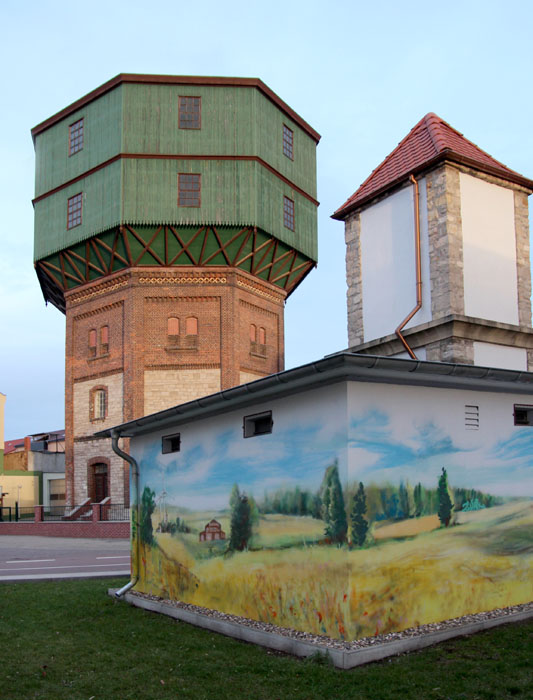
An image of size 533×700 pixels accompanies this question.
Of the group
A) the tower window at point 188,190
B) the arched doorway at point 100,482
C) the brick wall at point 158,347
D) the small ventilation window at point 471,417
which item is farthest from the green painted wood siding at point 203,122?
the small ventilation window at point 471,417

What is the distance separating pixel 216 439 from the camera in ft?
35.2

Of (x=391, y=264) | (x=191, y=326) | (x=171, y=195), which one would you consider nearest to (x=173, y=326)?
(x=191, y=326)

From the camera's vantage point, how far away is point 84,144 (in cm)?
3241

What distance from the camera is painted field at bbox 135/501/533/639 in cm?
804

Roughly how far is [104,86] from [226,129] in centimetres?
594

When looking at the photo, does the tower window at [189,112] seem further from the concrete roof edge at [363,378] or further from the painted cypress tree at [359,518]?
the painted cypress tree at [359,518]

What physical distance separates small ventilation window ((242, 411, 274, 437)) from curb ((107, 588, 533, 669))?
102 inches

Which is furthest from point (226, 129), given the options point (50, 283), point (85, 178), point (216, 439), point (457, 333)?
point (216, 439)

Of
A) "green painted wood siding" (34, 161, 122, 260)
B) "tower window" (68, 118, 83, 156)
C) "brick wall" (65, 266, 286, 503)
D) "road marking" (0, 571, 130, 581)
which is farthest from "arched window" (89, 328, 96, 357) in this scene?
"road marking" (0, 571, 130, 581)

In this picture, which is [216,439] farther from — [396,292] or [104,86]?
[104,86]

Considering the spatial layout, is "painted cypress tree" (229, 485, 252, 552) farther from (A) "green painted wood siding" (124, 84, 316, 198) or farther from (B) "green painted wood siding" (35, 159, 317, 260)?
(A) "green painted wood siding" (124, 84, 316, 198)

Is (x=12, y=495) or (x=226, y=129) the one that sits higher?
(x=226, y=129)

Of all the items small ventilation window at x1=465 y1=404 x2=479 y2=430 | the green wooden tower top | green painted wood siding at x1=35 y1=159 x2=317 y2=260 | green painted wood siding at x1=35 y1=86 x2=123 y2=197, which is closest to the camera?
small ventilation window at x1=465 y1=404 x2=479 y2=430

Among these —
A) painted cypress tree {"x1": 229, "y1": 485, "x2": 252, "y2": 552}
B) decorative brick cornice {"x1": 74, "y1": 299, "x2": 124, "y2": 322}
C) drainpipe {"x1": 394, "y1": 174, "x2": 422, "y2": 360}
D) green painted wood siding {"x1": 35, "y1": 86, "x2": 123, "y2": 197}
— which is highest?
green painted wood siding {"x1": 35, "y1": 86, "x2": 123, "y2": 197}
